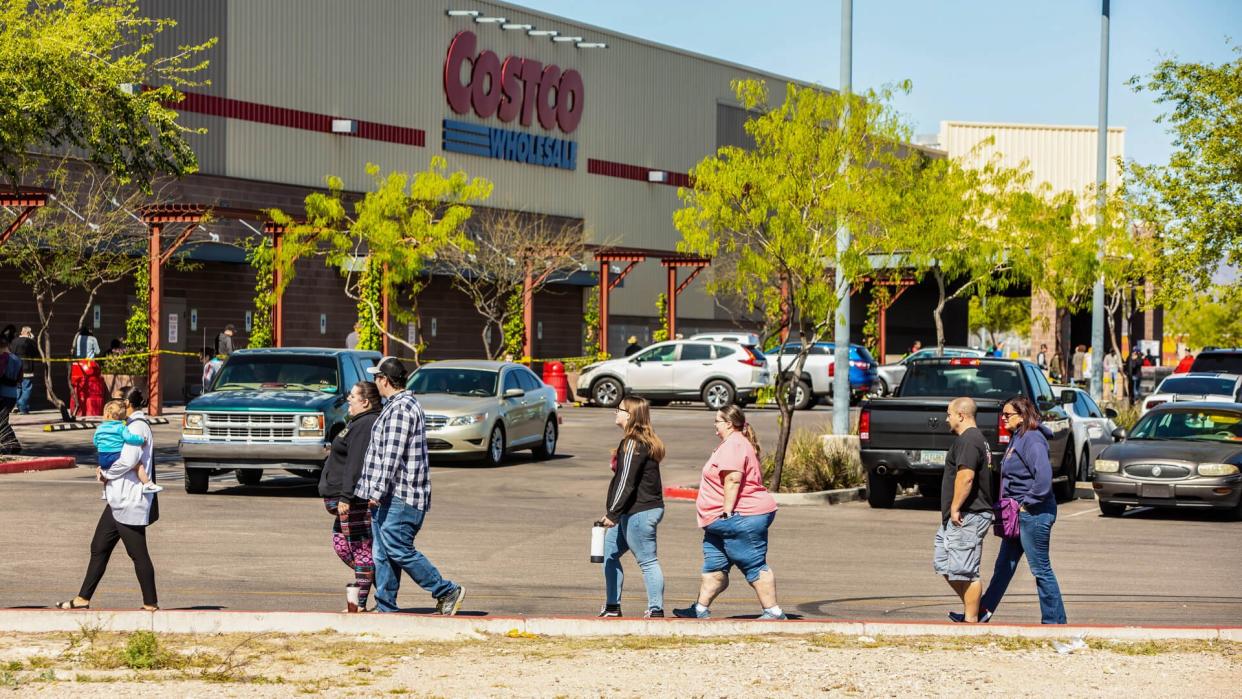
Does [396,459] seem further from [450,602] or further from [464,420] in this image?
[464,420]

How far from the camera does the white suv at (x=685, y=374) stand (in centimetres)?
4138

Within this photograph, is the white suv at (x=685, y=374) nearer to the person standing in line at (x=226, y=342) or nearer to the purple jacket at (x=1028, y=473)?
the person standing in line at (x=226, y=342)

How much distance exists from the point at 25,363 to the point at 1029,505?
1065 inches

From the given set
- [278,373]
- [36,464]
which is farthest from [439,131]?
[278,373]

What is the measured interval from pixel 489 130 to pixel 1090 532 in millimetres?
37522

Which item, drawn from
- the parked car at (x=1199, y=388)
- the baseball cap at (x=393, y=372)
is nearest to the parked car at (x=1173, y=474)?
the baseball cap at (x=393, y=372)

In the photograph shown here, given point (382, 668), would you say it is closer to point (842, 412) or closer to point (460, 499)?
point (460, 499)

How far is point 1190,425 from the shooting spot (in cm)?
2122

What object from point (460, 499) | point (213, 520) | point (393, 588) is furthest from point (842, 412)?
point (393, 588)

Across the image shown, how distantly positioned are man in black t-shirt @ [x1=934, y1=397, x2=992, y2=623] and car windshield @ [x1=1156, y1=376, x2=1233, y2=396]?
22445mm

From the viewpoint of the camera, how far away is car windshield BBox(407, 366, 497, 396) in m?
25.7

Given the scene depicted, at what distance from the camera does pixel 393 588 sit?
11.1 m

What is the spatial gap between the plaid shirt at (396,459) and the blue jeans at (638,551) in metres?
1.38

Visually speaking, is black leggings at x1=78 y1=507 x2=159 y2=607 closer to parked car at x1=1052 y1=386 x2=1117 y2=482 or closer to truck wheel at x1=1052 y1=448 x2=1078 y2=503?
truck wheel at x1=1052 y1=448 x2=1078 y2=503
